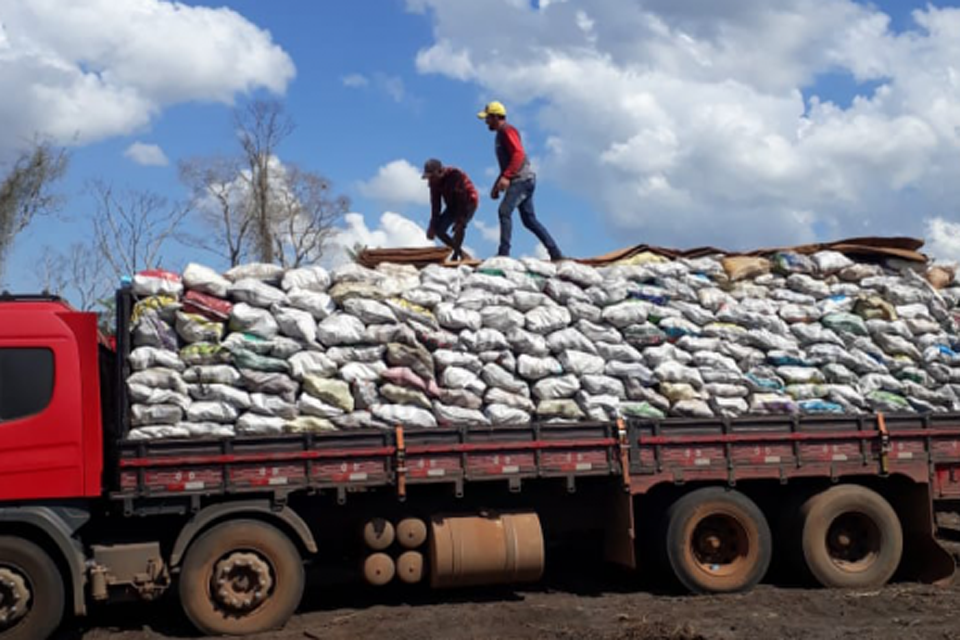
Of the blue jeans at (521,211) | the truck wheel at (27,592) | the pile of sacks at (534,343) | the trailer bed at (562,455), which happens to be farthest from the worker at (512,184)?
the truck wheel at (27,592)

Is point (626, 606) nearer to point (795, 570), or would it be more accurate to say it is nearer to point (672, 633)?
point (672, 633)

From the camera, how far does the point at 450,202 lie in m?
11.3

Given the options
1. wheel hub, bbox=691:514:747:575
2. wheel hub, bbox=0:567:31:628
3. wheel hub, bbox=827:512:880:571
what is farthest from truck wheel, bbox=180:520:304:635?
wheel hub, bbox=827:512:880:571

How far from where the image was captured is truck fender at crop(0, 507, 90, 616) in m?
7.28

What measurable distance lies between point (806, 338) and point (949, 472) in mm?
1868

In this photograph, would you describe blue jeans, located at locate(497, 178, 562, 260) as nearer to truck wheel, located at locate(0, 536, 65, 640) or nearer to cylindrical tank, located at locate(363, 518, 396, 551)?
cylindrical tank, located at locate(363, 518, 396, 551)

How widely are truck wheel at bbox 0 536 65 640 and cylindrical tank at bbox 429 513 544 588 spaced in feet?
9.62

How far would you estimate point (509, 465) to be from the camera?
27.6ft

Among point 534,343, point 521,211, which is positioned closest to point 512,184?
point 521,211

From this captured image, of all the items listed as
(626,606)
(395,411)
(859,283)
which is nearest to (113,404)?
(395,411)

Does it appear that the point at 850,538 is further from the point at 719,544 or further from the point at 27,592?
the point at 27,592

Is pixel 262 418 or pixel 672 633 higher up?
pixel 262 418

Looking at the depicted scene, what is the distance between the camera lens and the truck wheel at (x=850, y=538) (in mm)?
9188

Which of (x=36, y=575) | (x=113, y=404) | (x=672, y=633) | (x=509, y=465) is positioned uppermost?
(x=113, y=404)
